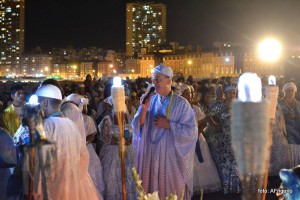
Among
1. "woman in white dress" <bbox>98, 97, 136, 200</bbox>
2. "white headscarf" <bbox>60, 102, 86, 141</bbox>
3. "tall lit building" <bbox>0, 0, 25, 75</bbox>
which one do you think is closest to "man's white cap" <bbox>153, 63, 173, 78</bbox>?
→ "white headscarf" <bbox>60, 102, 86, 141</bbox>

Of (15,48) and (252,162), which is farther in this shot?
(15,48)

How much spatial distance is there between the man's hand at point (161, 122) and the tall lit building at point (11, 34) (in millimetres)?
173397

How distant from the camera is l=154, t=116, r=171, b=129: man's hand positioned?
19.2 ft

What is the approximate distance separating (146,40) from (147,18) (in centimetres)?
826

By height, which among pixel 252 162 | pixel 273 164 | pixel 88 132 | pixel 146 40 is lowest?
pixel 273 164

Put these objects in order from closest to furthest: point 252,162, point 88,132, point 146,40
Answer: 1. point 252,162
2. point 88,132
3. point 146,40

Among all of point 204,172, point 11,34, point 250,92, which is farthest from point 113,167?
point 11,34

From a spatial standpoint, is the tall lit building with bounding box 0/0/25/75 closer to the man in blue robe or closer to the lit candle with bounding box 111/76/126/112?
the man in blue robe

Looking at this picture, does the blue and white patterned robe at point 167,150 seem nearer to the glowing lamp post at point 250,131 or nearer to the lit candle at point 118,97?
the lit candle at point 118,97

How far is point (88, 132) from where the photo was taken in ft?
23.0

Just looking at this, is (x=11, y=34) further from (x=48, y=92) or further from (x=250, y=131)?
(x=250, y=131)

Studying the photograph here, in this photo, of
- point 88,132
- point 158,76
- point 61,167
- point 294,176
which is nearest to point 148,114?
point 158,76

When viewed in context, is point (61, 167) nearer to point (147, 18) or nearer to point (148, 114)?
point (148, 114)

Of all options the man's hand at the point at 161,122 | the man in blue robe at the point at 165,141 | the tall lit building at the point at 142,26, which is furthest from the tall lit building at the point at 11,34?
the man's hand at the point at 161,122
